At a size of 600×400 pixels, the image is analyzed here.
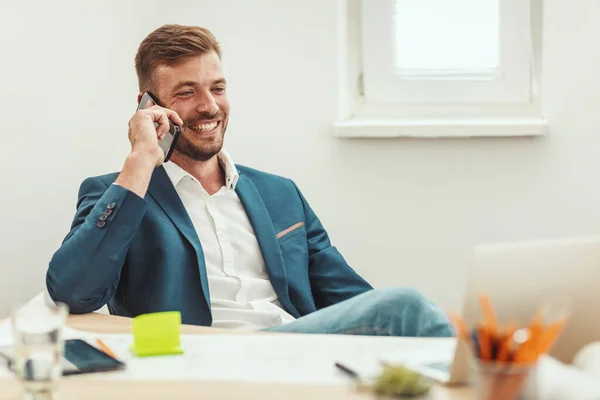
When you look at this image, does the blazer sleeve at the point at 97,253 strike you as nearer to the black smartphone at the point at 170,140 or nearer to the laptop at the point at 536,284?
the black smartphone at the point at 170,140

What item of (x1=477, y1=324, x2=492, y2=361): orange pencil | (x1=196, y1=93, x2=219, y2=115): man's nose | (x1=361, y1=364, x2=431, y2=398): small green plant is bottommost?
(x1=361, y1=364, x2=431, y2=398): small green plant

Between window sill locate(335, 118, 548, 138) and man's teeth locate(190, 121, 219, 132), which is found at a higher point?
man's teeth locate(190, 121, 219, 132)

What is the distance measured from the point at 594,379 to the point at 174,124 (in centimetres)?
139

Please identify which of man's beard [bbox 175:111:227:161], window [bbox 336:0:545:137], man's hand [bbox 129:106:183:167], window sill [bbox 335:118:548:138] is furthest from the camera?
window [bbox 336:0:545:137]

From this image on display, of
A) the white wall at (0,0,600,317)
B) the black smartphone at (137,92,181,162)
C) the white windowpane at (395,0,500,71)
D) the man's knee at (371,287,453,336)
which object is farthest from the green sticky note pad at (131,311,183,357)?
the white windowpane at (395,0,500,71)

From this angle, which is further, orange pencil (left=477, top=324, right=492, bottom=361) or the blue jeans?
the blue jeans

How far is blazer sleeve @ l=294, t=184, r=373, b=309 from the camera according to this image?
2316 millimetres

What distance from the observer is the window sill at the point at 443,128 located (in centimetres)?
270

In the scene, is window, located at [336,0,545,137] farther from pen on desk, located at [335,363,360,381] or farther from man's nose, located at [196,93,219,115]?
pen on desk, located at [335,363,360,381]

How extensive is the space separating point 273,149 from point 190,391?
163 centimetres

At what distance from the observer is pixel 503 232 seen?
2770 millimetres

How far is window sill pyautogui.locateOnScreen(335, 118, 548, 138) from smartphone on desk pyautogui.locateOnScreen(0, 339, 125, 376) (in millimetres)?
1457

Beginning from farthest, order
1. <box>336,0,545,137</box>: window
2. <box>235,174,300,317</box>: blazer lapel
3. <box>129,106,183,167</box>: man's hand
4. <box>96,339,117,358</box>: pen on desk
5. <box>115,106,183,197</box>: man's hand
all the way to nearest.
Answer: <box>336,0,545,137</box>: window
<box>235,174,300,317</box>: blazer lapel
<box>129,106,183,167</box>: man's hand
<box>115,106,183,197</box>: man's hand
<box>96,339,117,358</box>: pen on desk

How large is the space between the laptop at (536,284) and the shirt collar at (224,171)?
3.70 feet
